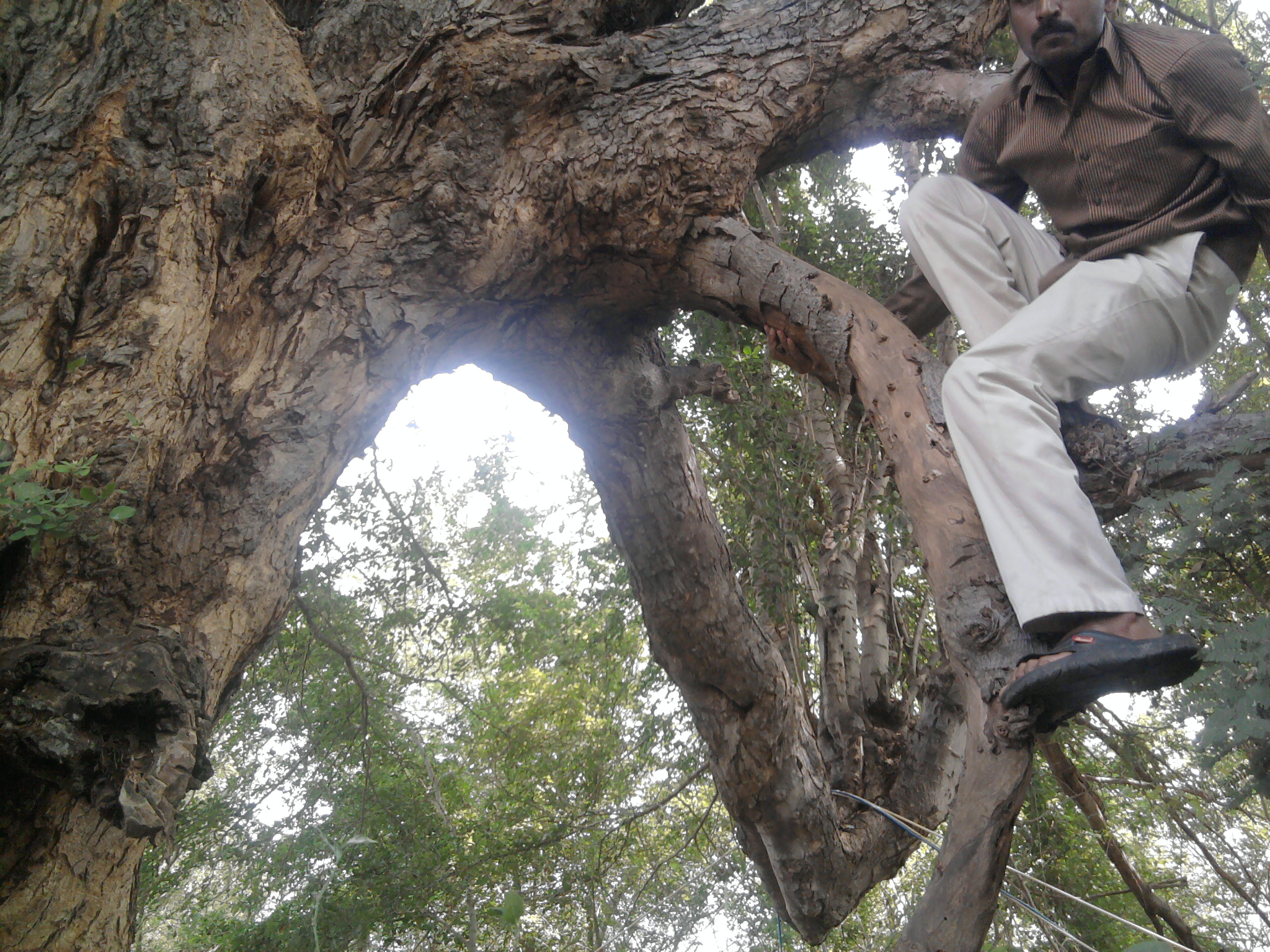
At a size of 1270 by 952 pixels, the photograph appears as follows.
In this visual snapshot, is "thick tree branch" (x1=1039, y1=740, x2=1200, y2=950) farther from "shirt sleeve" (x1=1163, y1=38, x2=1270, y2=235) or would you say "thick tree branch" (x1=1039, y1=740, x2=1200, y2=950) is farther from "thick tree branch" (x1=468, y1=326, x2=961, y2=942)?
"shirt sleeve" (x1=1163, y1=38, x2=1270, y2=235)

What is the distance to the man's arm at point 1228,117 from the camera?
1.94 meters

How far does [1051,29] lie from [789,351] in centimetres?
113

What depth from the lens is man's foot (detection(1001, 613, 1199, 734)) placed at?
1.46 meters

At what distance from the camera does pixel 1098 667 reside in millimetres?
1473

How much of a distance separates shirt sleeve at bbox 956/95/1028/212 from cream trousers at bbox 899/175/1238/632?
15cm

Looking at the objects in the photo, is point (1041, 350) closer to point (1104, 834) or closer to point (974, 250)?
point (974, 250)

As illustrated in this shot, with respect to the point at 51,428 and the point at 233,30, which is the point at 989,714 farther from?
the point at 233,30

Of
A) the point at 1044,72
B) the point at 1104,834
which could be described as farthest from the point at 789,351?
the point at 1104,834

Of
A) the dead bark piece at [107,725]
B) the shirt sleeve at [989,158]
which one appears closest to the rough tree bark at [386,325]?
the dead bark piece at [107,725]

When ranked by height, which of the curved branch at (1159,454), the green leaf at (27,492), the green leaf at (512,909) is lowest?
the green leaf at (512,909)

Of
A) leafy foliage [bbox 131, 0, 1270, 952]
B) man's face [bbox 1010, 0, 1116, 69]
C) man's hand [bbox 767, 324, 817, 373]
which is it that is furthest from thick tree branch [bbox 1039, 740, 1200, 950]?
man's face [bbox 1010, 0, 1116, 69]

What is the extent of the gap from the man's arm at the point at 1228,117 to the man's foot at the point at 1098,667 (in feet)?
3.66

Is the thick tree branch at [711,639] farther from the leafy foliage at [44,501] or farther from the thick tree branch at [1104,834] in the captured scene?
the leafy foliage at [44,501]

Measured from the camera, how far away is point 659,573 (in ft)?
11.7
